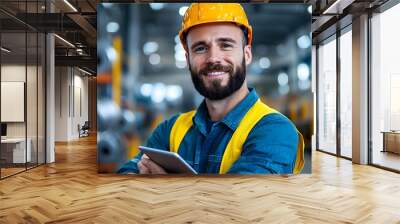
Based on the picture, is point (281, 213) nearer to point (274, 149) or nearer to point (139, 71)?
point (274, 149)

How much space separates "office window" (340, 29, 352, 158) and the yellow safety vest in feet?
10.3

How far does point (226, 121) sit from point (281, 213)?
2.38 metres

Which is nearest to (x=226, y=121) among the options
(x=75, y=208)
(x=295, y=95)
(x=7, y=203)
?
(x=295, y=95)

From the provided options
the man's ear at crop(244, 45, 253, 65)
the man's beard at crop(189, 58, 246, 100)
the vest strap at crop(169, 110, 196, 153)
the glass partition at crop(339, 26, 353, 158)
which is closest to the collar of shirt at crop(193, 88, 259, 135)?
the vest strap at crop(169, 110, 196, 153)

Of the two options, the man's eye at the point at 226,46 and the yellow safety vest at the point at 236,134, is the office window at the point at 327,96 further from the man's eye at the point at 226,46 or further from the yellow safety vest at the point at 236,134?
the man's eye at the point at 226,46

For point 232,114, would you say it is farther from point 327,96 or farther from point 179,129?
point 327,96

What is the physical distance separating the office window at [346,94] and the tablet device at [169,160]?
4544mm

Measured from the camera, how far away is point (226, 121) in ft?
21.1

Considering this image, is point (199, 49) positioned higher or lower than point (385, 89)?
higher

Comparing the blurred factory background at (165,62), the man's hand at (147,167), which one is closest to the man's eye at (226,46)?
the blurred factory background at (165,62)

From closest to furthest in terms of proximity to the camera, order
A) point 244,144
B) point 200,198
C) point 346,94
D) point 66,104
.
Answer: point 200,198 < point 244,144 < point 346,94 < point 66,104

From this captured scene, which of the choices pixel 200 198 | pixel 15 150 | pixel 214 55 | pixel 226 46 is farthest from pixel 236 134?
pixel 15 150

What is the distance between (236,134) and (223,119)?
1.08 ft

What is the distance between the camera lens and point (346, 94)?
9.66 metres
